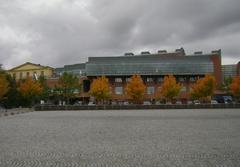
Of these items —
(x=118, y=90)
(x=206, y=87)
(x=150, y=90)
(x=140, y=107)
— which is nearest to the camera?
(x=140, y=107)

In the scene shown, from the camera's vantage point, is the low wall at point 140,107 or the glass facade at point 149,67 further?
the glass facade at point 149,67

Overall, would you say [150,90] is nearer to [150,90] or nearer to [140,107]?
[150,90]

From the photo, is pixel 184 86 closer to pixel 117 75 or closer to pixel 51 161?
pixel 117 75

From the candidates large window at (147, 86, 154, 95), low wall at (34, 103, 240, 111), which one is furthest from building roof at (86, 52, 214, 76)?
low wall at (34, 103, 240, 111)

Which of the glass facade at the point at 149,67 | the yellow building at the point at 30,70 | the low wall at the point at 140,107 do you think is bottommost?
the low wall at the point at 140,107

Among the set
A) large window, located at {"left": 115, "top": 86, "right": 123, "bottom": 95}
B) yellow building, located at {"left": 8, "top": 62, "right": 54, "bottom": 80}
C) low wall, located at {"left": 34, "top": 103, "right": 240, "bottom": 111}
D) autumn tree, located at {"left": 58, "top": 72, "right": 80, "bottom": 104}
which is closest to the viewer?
low wall, located at {"left": 34, "top": 103, "right": 240, "bottom": 111}

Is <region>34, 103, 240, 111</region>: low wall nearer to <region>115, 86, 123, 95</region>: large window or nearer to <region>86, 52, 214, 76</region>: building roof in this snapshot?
<region>86, 52, 214, 76</region>: building roof

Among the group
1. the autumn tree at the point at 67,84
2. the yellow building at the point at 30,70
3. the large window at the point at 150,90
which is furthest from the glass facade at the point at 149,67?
the yellow building at the point at 30,70

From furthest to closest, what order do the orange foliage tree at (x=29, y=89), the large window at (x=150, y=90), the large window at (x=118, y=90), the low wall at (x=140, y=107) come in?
the large window at (x=118, y=90) → the large window at (x=150, y=90) → the orange foliage tree at (x=29, y=89) → the low wall at (x=140, y=107)

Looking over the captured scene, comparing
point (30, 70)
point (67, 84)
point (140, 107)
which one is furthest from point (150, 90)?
point (30, 70)

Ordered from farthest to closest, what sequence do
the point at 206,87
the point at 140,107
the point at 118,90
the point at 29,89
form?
the point at 118,90, the point at 206,87, the point at 29,89, the point at 140,107

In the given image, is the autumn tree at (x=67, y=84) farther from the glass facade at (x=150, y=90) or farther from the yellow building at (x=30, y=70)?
the yellow building at (x=30, y=70)

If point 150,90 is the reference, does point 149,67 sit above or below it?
above

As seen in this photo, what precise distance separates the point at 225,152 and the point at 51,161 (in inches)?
248
